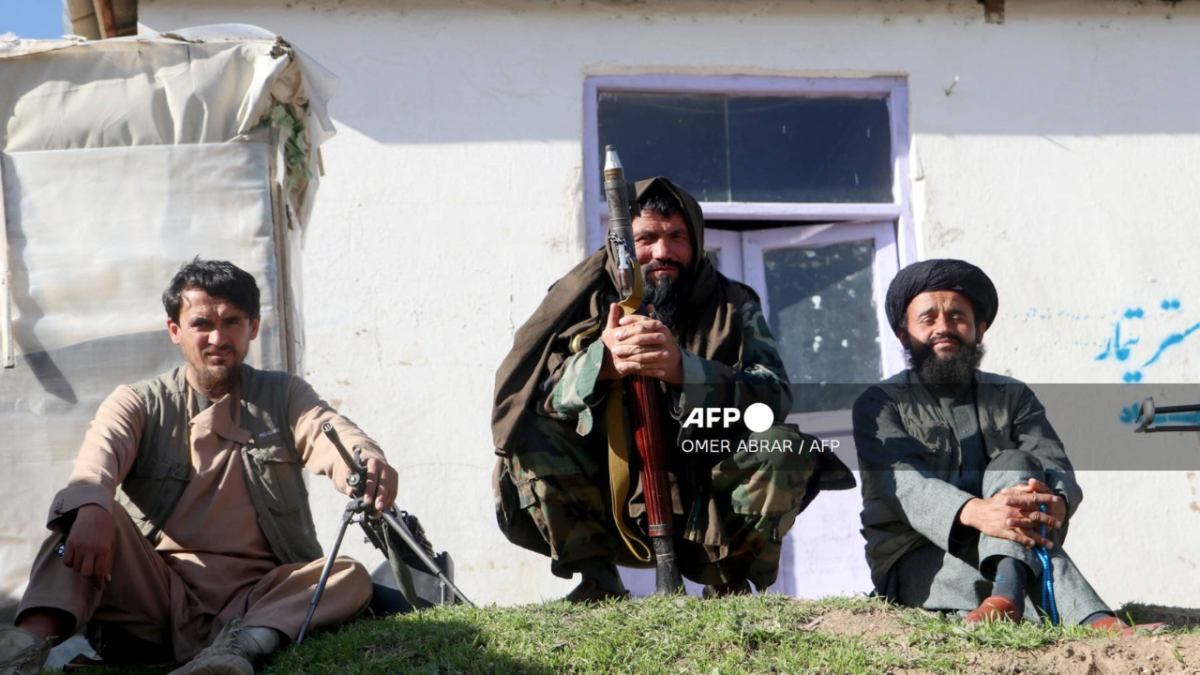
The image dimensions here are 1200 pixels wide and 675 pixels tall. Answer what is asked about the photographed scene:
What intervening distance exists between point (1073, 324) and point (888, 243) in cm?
106

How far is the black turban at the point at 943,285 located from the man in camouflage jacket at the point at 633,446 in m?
0.59

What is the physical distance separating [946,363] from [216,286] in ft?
8.86

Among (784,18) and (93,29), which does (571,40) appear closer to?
(784,18)

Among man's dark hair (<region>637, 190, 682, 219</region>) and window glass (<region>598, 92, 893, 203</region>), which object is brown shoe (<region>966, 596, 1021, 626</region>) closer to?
man's dark hair (<region>637, 190, 682, 219</region>)

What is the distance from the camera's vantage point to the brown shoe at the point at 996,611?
433 centimetres

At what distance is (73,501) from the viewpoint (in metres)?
4.36

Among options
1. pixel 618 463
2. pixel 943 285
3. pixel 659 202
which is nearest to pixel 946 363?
pixel 943 285

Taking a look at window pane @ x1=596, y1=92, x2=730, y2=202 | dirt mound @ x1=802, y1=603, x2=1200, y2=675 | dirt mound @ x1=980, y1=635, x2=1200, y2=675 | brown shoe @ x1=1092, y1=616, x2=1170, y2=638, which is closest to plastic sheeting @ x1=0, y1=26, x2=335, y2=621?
window pane @ x1=596, y1=92, x2=730, y2=202

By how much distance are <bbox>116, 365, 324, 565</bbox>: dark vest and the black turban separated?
2355 mm

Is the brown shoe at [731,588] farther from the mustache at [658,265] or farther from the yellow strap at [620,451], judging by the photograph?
the mustache at [658,265]

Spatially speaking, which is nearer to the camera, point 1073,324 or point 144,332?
point 144,332

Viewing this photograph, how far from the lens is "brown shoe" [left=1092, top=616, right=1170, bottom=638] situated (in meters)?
4.25

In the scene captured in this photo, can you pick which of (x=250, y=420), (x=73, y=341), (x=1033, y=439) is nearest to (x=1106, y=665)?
(x=1033, y=439)

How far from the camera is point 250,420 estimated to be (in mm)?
5074
